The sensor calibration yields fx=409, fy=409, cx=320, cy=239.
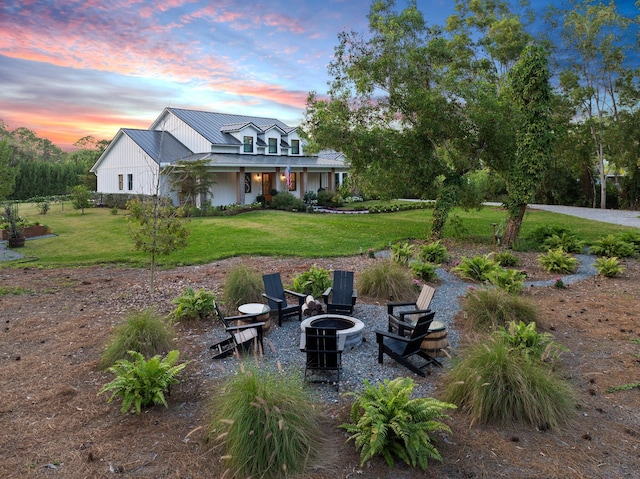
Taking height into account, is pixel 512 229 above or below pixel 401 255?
above

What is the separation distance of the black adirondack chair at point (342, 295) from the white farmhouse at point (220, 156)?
18.9 meters

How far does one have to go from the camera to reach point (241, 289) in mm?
7762

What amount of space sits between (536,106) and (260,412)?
13.0 m

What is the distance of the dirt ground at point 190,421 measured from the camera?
3.48m

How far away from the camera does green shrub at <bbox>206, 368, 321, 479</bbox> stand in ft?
10.9

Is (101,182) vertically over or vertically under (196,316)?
over

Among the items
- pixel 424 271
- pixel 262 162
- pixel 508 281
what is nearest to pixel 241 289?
pixel 424 271

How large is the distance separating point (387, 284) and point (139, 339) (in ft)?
16.1

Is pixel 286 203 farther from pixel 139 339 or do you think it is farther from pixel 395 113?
pixel 139 339

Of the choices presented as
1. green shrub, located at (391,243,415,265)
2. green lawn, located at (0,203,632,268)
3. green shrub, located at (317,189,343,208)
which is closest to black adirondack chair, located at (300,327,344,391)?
green shrub, located at (391,243,415,265)

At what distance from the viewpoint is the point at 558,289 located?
9211 millimetres

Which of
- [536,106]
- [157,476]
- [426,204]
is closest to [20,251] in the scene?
[157,476]

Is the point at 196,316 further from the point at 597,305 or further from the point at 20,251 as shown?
the point at 20,251

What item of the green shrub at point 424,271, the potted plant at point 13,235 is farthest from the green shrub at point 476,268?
the potted plant at point 13,235
